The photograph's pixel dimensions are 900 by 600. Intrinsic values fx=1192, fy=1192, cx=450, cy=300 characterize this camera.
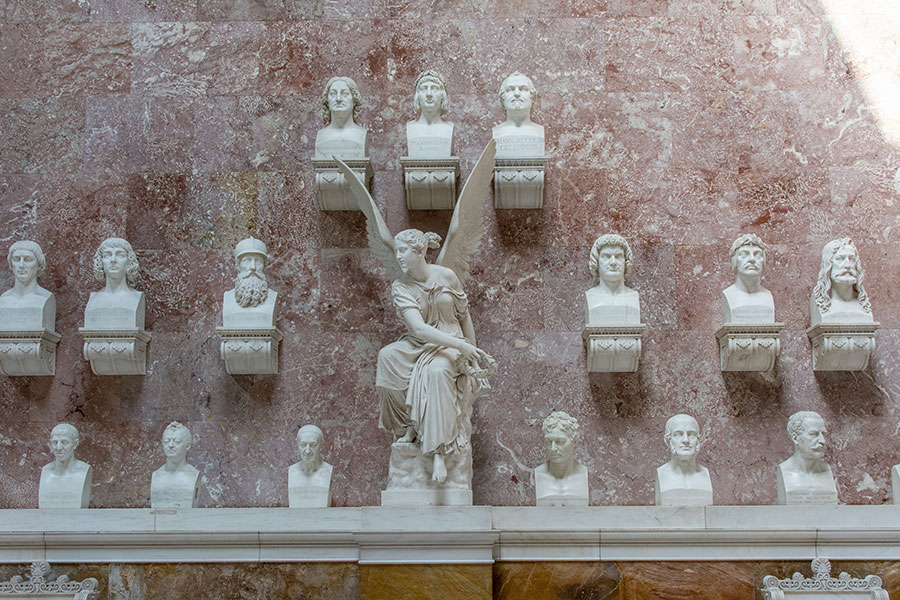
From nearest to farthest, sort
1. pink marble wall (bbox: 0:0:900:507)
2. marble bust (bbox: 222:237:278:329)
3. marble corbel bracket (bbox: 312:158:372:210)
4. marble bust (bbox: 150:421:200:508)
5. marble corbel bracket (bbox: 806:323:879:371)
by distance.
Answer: marble bust (bbox: 150:421:200:508) → marble corbel bracket (bbox: 806:323:879:371) → marble bust (bbox: 222:237:278:329) → pink marble wall (bbox: 0:0:900:507) → marble corbel bracket (bbox: 312:158:372:210)

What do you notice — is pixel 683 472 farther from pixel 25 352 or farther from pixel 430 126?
pixel 25 352

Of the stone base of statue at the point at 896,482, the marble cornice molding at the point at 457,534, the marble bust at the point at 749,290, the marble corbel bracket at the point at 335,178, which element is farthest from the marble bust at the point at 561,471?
the marble corbel bracket at the point at 335,178

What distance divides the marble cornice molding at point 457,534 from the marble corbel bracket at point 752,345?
1.55 metres

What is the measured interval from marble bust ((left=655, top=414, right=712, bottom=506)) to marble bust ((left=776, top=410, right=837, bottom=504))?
1.89 ft

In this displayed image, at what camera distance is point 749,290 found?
367 inches

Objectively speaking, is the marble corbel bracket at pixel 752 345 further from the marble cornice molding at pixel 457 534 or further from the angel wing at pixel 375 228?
the angel wing at pixel 375 228

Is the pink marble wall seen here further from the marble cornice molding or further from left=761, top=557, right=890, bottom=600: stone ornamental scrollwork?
left=761, top=557, right=890, bottom=600: stone ornamental scrollwork

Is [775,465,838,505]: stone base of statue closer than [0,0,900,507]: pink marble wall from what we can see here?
Yes

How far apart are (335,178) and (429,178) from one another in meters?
0.75

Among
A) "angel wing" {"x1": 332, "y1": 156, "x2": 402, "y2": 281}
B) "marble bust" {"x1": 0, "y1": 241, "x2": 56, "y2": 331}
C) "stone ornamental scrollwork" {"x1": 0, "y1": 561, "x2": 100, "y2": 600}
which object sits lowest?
"stone ornamental scrollwork" {"x1": 0, "y1": 561, "x2": 100, "y2": 600}

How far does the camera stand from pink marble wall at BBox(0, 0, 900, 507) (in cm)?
939

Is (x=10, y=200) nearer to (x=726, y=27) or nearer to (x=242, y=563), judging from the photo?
(x=242, y=563)

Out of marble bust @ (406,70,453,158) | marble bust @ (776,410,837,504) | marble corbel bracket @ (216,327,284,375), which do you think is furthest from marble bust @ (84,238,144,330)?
marble bust @ (776,410,837,504)

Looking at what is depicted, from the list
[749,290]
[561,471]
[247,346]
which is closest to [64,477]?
[247,346]
